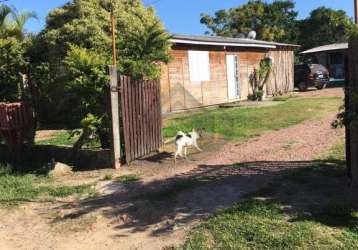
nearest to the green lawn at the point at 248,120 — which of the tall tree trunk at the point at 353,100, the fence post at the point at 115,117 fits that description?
the fence post at the point at 115,117

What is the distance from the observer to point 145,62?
10656mm

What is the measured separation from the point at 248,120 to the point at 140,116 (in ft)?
16.7

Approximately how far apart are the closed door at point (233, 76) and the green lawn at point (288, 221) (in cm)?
1420

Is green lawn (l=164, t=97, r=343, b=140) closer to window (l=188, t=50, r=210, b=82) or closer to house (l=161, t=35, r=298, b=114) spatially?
house (l=161, t=35, r=298, b=114)

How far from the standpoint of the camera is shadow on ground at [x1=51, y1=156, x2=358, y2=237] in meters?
6.14

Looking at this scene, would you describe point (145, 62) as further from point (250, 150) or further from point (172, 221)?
point (172, 221)

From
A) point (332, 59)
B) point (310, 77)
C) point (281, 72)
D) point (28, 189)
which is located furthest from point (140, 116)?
point (332, 59)

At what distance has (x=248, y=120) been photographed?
14.4m

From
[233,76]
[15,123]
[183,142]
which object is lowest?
[183,142]

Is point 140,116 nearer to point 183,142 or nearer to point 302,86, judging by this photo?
point 183,142

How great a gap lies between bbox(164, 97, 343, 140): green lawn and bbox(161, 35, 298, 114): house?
1.82 meters

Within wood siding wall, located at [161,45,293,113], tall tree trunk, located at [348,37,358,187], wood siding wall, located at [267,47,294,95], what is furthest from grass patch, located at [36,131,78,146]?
wood siding wall, located at [267,47,294,95]

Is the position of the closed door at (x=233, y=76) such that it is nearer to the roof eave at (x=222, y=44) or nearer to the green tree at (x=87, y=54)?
the roof eave at (x=222, y=44)

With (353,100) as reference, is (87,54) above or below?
above
